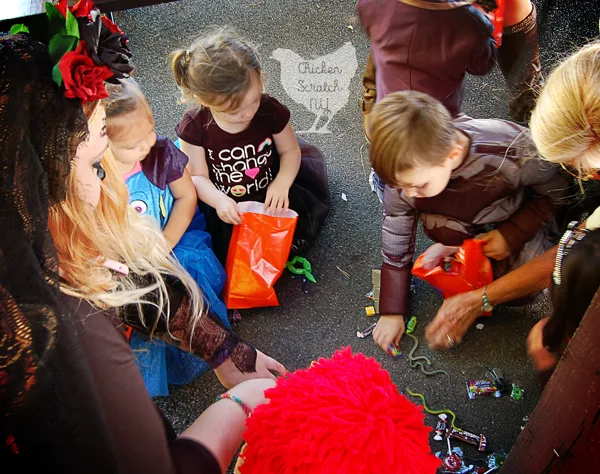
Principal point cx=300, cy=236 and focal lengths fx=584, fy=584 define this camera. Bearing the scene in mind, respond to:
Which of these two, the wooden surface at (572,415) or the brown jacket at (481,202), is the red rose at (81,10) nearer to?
the wooden surface at (572,415)

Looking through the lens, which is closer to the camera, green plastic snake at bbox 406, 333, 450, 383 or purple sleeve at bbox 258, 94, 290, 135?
green plastic snake at bbox 406, 333, 450, 383

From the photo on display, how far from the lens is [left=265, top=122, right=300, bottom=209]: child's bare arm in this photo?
Answer: 1773 millimetres

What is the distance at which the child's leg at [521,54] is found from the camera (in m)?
1.66

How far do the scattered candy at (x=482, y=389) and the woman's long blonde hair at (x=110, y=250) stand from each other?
0.75 meters

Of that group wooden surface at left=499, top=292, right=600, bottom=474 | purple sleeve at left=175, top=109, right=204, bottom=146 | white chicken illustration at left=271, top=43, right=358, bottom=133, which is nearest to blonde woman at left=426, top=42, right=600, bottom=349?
Answer: wooden surface at left=499, top=292, right=600, bottom=474

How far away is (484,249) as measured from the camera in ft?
5.13

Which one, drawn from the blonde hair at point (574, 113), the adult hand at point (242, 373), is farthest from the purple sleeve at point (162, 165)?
the blonde hair at point (574, 113)

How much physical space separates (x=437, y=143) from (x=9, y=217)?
3.10 feet

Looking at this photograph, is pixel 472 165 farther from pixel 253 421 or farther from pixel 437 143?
pixel 253 421

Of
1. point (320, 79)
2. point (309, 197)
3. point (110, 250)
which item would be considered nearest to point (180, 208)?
point (309, 197)

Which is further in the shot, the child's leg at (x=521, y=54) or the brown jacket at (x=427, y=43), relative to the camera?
the child's leg at (x=521, y=54)

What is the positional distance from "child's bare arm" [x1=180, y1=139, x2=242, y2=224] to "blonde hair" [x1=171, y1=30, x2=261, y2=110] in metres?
0.19

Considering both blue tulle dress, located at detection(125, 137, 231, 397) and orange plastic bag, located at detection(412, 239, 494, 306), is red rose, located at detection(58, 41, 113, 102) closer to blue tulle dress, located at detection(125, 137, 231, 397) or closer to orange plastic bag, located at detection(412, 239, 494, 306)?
blue tulle dress, located at detection(125, 137, 231, 397)

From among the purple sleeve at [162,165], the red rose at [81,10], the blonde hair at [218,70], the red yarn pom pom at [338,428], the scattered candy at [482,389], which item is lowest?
the scattered candy at [482,389]
